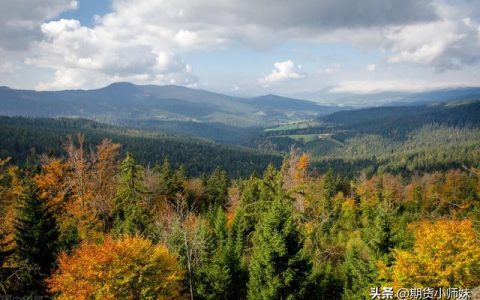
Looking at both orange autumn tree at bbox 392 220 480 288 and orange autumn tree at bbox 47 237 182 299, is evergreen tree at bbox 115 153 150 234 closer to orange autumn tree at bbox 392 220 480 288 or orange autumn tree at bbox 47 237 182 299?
orange autumn tree at bbox 47 237 182 299

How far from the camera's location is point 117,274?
23047 millimetres

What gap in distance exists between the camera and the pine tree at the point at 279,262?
23672 mm

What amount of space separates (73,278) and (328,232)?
50.8 m

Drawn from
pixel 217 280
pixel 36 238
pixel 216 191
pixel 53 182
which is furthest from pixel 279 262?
pixel 216 191

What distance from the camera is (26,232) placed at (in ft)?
98.7

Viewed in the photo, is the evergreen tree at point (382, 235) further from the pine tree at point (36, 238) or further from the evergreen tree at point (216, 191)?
the evergreen tree at point (216, 191)

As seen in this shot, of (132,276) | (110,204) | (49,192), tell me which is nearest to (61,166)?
(49,192)

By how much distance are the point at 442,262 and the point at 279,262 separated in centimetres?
1096

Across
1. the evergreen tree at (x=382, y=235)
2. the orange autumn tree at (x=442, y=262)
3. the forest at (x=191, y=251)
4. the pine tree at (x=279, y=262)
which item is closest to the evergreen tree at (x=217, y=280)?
the forest at (x=191, y=251)

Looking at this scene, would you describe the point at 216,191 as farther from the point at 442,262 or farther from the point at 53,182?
the point at 442,262

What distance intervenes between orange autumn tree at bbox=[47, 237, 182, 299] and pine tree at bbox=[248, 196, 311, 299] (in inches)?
234

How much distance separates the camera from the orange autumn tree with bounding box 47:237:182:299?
74.1 ft

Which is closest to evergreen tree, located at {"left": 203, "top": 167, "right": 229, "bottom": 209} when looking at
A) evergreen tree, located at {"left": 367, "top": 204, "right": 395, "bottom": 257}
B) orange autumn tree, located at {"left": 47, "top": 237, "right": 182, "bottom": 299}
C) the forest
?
the forest

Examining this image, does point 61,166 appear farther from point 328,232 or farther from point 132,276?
point 328,232
